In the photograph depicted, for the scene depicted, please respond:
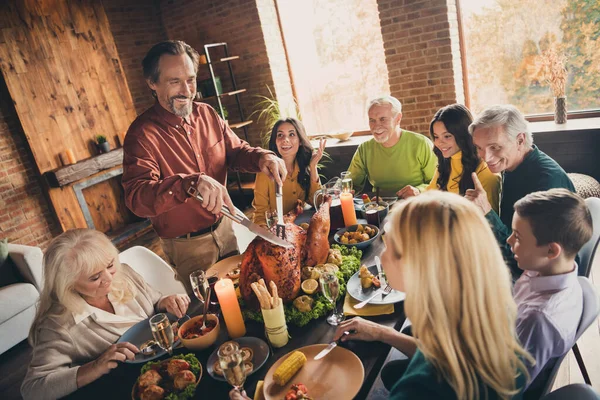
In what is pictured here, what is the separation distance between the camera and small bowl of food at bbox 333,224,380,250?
6.07ft

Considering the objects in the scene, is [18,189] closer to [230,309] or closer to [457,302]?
[230,309]

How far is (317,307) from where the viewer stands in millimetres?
1436

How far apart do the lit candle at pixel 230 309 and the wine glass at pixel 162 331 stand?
0.61 feet

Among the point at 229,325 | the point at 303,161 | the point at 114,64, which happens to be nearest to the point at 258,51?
the point at 114,64

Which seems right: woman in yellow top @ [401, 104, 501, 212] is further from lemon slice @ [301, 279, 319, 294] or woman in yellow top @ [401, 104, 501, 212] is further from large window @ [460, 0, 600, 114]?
large window @ [460, 0, 600, 114]

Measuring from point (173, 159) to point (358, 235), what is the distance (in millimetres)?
1044

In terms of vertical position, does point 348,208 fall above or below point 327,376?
above

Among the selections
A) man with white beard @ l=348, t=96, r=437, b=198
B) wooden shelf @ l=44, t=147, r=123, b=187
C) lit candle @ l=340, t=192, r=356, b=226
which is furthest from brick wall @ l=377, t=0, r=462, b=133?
wooden shelf @ l=44, t=147, r=123, b=187

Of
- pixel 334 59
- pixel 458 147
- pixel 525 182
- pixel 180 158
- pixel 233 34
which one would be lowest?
pixel 525 182

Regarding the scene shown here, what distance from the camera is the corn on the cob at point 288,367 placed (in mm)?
1146

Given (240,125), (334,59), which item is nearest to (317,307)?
(240,125)

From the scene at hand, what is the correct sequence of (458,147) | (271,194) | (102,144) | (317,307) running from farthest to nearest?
1. (102,144)
2. (271,194)
3. (458,147)
4. (317,307)

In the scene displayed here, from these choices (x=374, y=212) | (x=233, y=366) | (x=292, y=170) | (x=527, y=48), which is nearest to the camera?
(x=233, y=366)

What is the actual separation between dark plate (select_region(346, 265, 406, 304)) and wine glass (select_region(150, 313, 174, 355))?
0.64 meters
